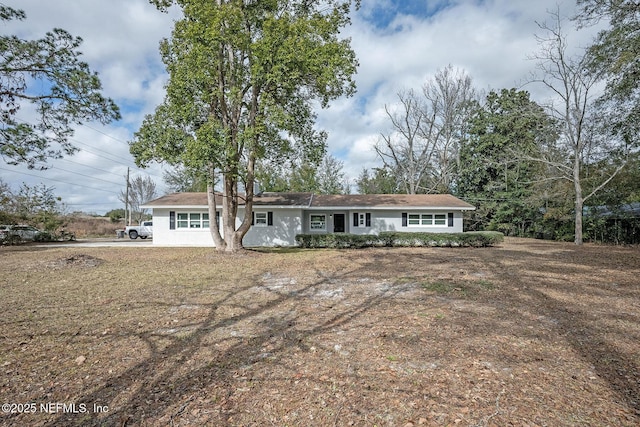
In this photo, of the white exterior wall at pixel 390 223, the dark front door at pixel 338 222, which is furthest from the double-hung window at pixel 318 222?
the dark front door at pixel 338 222

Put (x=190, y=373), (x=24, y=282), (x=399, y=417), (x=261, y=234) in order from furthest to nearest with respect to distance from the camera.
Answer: (x=261, y=234) → (x=24, y=282) → (x=190, y=373) → (x=399, y=417)

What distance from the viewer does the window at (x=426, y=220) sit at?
2138 centimetres

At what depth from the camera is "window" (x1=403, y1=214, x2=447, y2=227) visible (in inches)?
842

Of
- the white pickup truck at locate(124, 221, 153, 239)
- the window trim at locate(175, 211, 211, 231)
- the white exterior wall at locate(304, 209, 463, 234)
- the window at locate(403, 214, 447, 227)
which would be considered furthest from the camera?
the white pickup truck at locate(124, 221, 153, 239)

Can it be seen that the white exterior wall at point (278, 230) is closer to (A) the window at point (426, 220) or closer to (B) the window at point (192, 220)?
(B) the window at point (192, 220)

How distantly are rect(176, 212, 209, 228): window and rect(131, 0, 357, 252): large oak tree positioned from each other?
5.53 meters

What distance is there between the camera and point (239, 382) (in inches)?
133

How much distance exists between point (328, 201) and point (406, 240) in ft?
20.7

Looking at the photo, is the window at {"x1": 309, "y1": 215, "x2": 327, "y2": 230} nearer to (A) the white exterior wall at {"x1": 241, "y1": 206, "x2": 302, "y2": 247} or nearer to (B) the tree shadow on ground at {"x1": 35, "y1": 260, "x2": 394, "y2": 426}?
(A) the white exterior wall at {"x1": 241, "y1": 206, "x2": 302, "y2": 247}

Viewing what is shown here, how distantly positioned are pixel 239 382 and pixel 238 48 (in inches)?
527

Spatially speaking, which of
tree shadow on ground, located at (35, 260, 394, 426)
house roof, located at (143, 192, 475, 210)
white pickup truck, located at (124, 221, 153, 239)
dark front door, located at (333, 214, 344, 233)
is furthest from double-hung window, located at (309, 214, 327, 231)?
tree shadow on ground, located at (35, 260, 394, 426)

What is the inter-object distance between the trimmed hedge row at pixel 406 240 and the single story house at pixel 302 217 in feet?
8.89

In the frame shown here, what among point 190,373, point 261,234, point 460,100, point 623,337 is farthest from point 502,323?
point 460,100

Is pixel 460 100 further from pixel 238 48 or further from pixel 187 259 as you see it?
pixel 187 259
